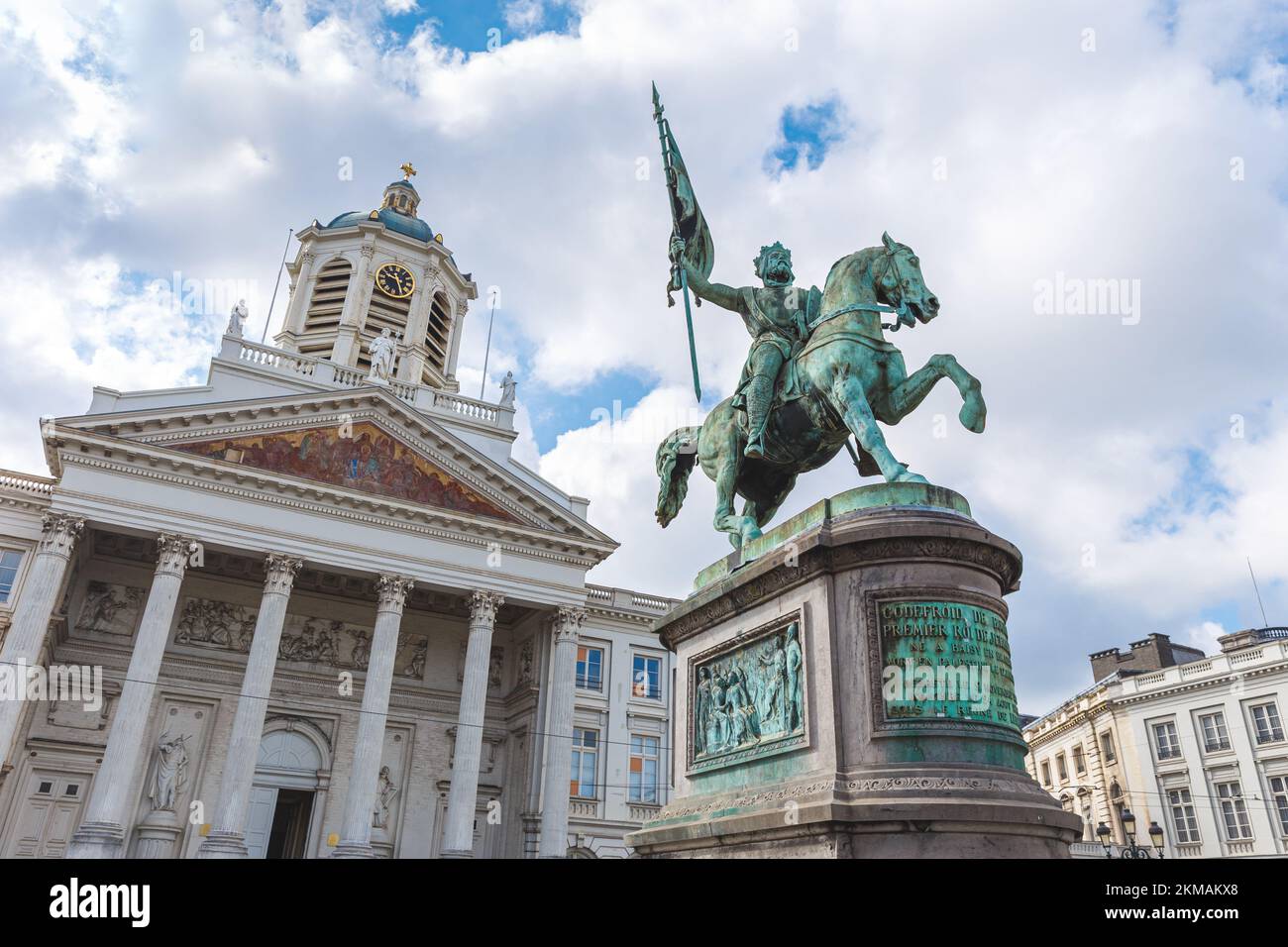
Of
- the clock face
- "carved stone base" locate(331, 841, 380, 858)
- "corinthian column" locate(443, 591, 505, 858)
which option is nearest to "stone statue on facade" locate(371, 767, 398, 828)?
"corinthian column" locate(443, 591, 505, 858)

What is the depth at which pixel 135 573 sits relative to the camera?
110 ft

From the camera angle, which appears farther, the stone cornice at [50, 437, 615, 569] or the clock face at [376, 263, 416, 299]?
the clock face at [376, 263, 416, 299]

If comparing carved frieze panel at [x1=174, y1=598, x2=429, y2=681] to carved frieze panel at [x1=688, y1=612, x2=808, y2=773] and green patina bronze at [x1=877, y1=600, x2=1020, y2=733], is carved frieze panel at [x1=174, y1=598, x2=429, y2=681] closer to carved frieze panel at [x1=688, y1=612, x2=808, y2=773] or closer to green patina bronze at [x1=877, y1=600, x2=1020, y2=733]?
carved frieze panel at [x1=688, y1=612, x2=808, y2=773]

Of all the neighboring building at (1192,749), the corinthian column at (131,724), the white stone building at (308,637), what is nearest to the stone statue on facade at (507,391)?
the white stone building at (308,637)

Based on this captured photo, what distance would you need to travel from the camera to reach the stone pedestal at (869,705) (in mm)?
4809

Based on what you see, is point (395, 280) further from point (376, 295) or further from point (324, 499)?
point (324, 499)

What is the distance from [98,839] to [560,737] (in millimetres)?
14465

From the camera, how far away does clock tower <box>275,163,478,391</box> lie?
47094 mm

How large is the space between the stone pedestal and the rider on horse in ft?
3.70

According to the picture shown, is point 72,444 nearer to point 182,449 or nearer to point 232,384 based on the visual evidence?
point 182,449

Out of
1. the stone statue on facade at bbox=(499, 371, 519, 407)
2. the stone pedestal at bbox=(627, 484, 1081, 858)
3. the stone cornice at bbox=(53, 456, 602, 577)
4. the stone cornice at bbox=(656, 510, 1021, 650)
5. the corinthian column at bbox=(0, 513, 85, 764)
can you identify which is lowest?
the stone pedestal at bbox=(627, 484, 1081, 858)

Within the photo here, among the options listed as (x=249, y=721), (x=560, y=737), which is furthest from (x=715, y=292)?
(x=560, y=737)

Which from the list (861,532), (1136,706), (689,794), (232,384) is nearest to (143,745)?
(232,384)

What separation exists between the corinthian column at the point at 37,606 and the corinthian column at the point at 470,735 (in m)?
13.0
